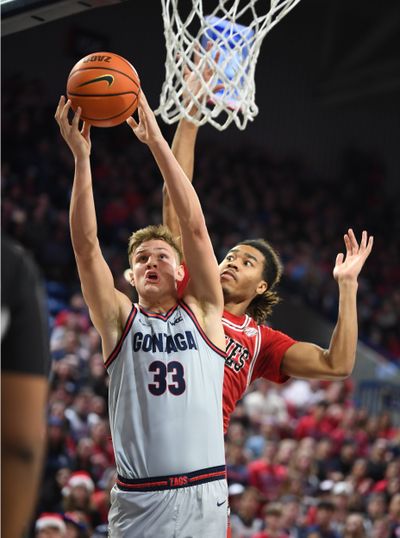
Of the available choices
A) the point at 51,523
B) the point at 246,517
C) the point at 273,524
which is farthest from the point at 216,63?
the point at 246,517

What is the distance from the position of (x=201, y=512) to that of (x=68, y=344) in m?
6.06

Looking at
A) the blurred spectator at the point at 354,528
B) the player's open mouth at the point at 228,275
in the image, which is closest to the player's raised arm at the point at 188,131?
the player's open mouth at the point at 228,275

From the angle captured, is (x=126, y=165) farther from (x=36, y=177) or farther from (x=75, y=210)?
(x=75, y=210)

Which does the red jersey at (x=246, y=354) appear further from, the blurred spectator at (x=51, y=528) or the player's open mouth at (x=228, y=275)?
the blurred spectator at (x=51, y=528)

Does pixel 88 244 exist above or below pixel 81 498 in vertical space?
above

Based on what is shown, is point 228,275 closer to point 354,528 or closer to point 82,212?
point 82,212

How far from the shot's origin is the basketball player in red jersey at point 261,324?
3.90 meters

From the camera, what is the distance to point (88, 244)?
3.32 metres

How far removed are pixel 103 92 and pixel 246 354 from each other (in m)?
1.34

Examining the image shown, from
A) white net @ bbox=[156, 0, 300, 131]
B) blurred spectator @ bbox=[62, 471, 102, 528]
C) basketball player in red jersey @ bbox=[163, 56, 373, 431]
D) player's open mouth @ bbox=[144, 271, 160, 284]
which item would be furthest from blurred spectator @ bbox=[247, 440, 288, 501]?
player's open mouth @ bbox=[144, 271, 160, 284]

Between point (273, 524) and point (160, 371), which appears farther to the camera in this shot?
point (273, 524)

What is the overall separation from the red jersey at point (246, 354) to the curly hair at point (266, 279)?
5.8 inches

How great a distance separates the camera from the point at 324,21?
18.7 m

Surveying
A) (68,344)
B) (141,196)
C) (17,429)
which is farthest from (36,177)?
(17,429)
